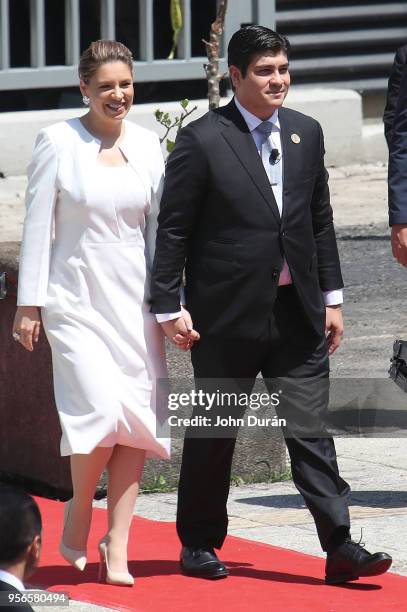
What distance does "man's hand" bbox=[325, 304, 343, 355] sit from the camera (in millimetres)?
5672

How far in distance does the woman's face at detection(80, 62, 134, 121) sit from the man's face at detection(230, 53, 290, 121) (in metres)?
0.39

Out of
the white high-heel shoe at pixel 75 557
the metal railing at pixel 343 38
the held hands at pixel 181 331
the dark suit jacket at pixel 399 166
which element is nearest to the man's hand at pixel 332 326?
the dark suit jacket at pixel 399 166

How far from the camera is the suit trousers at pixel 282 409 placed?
5.39 m

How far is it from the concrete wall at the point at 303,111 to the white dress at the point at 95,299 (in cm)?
962

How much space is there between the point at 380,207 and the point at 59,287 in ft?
30.8

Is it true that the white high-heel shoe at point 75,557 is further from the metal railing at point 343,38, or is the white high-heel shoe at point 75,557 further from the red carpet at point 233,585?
the metal railing at point 343,38

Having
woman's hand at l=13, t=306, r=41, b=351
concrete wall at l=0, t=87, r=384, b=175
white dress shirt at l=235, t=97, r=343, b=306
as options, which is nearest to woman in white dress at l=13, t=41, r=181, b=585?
woman's hand at l=13, t=306, r=41, b=351

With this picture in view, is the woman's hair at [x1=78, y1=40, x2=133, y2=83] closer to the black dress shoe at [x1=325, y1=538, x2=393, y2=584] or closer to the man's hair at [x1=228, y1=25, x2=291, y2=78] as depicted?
the man's hair at [x1=228, y1=25, x2=291, y2=78]

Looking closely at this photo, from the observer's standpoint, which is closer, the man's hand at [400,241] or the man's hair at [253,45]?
the man's hair at [253,45]

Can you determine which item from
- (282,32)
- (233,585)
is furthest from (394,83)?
(282,32)

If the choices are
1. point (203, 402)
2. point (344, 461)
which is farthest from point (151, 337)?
point (344, 461)

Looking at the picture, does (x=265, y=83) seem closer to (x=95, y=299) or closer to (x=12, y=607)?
(x=95, y=299)

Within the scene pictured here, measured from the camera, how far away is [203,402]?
5.52 m

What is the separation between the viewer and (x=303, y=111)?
16.0m
